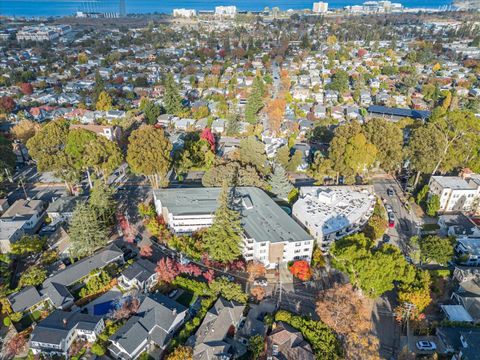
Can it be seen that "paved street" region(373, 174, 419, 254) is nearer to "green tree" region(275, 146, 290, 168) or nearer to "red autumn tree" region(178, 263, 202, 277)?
"green tree" region(275, 146, 290, 168)

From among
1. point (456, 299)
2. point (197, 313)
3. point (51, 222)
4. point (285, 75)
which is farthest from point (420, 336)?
point (285, 75)

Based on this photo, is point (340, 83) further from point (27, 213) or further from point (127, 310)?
point (127, 310)

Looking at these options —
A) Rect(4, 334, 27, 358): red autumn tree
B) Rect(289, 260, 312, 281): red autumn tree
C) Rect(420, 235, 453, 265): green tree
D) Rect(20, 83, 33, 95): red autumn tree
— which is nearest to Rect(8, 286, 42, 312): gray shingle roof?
Rect(4, 334, 27, 358): red autumn tree

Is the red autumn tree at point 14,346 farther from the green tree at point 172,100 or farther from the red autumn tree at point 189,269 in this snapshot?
the green tree at point 172,100

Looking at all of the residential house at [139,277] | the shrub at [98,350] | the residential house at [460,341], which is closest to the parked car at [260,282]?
the residential house at [139,277]

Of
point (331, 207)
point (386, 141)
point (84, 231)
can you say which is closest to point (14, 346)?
point (84, 231)

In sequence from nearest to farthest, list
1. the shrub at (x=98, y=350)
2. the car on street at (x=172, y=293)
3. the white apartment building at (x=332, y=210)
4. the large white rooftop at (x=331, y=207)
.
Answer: the shrub at (x=98, y=350) → the car on street at (x=172, y=293) → the white apartment building at (x=332, y=210) → the large white rooftop at (x=331, y=207)
